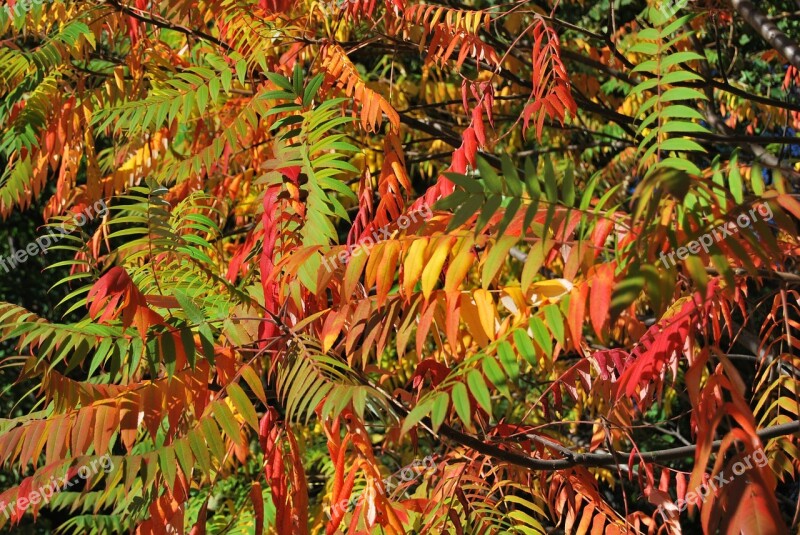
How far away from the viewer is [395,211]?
2.68 meters

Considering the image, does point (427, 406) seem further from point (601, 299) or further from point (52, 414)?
point (52, 414)

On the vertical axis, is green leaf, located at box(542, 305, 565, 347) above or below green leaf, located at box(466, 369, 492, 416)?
above

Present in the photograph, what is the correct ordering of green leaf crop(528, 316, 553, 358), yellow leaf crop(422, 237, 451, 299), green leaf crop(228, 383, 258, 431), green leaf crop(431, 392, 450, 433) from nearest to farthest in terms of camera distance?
green leaf crop(431, 392, 450, 433), green leaf crop(528, 316, 553, 358), yellow leaf crop(422, 237, 451, 299), green leaf crop(228, 383, 258, 431)

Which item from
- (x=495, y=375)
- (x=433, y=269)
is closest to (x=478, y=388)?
(x=495, y=375)

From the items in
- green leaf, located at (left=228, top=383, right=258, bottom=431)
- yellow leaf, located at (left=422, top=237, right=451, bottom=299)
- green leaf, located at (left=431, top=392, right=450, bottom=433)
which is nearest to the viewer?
green leaf, located at (left=431, top=392, right=450, bottom=433)

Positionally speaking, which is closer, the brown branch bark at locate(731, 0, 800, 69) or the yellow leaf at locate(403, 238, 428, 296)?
the yellow leaf at locate(403, 238, 428, 296)

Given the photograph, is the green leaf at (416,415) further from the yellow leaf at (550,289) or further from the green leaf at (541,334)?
the yellow leaf at (550,289)

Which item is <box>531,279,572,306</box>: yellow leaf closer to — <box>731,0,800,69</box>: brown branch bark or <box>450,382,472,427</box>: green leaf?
<box>450,382,472,427</box>: green leaf

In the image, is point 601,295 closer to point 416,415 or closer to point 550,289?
point 550,289

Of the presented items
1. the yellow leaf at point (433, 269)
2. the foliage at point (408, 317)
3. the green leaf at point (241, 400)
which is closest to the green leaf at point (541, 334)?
the foliage at point (408, 317)

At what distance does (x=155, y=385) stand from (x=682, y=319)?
1170 millimetres

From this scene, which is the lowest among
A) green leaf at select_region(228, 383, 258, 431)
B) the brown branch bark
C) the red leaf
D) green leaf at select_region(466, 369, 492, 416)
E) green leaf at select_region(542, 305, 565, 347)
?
green leaf at select_region(228, 383, 258, 431)

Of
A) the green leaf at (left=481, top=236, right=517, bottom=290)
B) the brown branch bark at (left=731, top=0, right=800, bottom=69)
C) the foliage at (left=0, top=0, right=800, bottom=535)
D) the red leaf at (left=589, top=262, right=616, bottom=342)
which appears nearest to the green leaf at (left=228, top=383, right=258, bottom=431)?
the foliage at (left=0, top=0, right=800, bottom=535)

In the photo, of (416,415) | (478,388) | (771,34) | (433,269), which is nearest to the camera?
(416,415)
